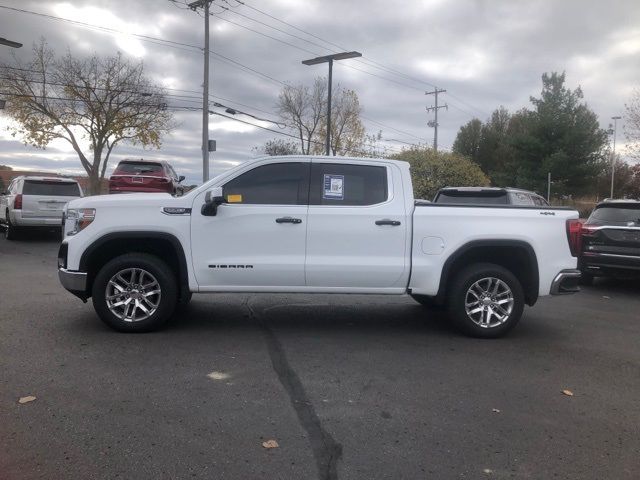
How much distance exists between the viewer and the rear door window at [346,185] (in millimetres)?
6098

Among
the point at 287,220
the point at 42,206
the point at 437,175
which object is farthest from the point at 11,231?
the point at 437,175

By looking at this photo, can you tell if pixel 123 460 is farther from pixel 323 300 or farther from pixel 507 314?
pixel 323 300

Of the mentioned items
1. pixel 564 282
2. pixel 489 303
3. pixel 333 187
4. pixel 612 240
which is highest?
pixel 333 187

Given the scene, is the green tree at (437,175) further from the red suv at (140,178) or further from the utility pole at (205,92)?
the red suv at (140,178)

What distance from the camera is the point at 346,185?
614cm

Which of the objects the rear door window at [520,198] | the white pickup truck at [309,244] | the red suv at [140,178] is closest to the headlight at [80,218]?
the white pickup truck at [309,244]

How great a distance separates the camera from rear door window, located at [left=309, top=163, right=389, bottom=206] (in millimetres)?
6098

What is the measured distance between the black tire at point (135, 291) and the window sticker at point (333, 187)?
186cm

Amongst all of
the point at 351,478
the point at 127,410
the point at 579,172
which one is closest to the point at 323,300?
the point at 127,410

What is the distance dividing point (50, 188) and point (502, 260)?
1252cm

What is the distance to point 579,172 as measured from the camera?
36344 mm

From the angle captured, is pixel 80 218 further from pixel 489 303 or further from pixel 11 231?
pixel 11 231

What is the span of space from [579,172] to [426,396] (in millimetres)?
36011

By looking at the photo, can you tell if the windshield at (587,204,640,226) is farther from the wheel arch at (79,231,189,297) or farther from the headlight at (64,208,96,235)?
the headlight at (64,208,96,235)
